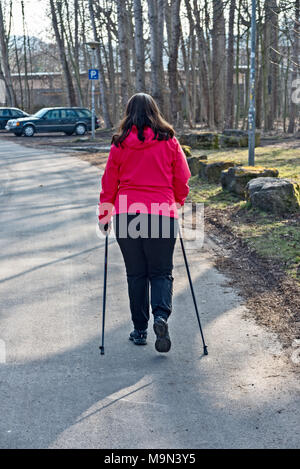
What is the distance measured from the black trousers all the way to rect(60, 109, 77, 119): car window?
30764 mm

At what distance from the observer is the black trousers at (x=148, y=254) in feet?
14.8

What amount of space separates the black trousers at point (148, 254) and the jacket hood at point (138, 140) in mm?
496

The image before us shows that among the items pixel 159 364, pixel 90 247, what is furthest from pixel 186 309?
pixel 90 247

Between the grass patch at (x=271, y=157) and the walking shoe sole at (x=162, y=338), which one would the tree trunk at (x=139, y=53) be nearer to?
the grass patch at (x=271, y=157)

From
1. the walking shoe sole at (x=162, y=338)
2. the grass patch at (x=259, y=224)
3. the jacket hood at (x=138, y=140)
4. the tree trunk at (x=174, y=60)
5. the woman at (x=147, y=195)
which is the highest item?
the tree trunk at (x=174, y=60)

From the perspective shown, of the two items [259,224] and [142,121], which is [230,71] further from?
[142,121]

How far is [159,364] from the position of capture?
443 centimetres

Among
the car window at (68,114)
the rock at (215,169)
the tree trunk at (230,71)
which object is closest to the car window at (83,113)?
the car window at (68,114)

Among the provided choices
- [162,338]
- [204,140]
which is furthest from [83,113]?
[162,338]

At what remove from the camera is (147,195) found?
176 inches

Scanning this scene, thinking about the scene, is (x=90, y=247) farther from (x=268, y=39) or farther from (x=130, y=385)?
(x=268, y=39)

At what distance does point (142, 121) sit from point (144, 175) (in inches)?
15.1

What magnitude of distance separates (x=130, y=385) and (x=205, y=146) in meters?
19.3

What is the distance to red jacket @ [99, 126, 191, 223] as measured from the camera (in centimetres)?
445
